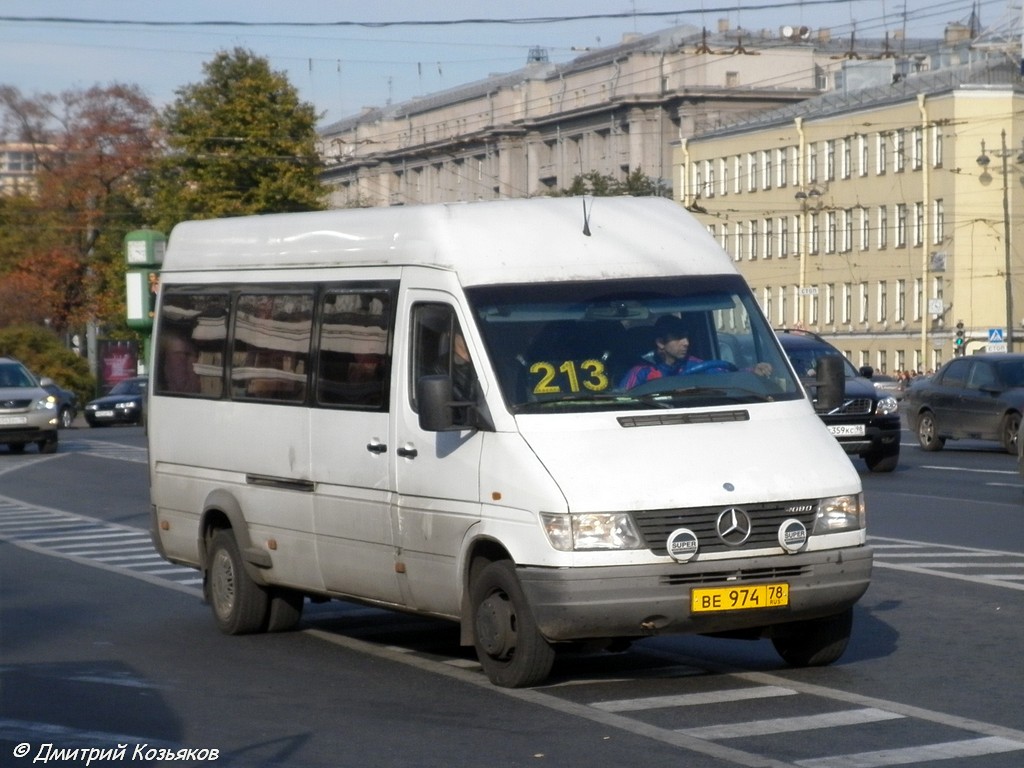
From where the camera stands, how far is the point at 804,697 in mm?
→ 9367

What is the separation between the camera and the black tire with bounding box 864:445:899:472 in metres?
27.6

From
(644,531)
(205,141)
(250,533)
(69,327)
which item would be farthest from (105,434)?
(644,531)

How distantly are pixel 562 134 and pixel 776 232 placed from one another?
19.5 m

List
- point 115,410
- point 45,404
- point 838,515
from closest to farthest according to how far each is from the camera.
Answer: point 838,515
point 45,404
point 115,410

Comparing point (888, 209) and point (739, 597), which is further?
point (888, 209)

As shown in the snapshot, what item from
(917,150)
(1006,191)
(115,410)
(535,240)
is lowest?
(115,410)

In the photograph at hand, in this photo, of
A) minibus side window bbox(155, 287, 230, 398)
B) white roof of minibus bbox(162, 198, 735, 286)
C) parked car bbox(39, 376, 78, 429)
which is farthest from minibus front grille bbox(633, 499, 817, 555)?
parked car bbox(39, 376, 78, 429)

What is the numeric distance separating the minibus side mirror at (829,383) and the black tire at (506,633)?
2385 millimetres

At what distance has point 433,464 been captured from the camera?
1014cm

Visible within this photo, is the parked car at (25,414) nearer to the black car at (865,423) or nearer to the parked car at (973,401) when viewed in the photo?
the parked car at (973,401)

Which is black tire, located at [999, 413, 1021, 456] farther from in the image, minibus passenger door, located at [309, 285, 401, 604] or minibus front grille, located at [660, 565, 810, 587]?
minibus front grille, located at [660, 565, 810, 587]

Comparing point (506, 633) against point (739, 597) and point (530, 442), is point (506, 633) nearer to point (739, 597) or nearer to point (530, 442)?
point (530, 442)

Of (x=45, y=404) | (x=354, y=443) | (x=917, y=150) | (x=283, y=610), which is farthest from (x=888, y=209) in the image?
(x=354, y=443)

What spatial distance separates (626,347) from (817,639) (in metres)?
1.75
